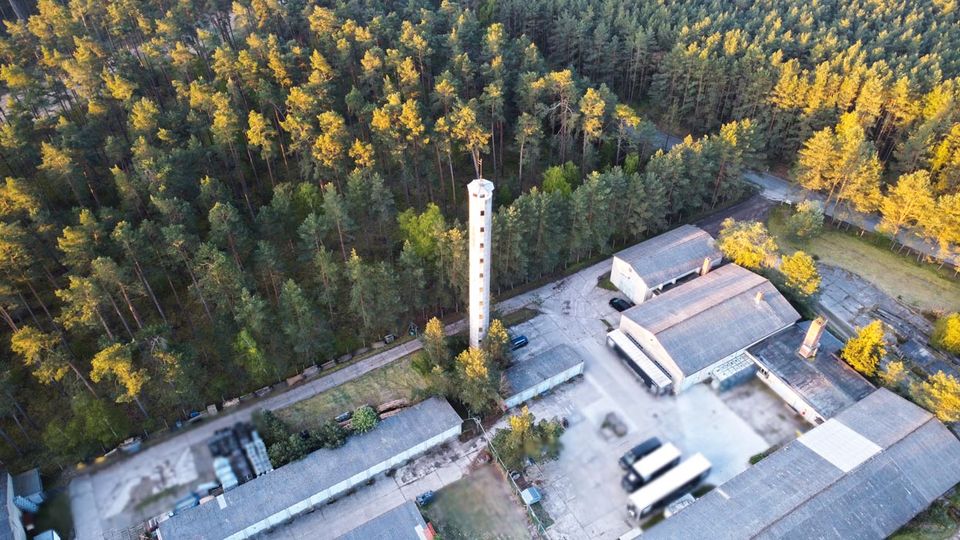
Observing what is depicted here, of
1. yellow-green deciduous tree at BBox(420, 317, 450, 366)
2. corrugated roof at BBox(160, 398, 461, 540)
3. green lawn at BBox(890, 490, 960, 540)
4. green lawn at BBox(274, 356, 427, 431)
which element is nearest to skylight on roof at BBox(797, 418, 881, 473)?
green lawn at BBox(890, 490, 960, 540)

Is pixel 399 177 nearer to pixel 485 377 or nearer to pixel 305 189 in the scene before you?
pixel 305 189

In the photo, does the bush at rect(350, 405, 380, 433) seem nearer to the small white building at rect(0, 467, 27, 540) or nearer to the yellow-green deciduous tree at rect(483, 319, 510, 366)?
the yellow-green deciduous tree at rect(483, 319, 510, 366)

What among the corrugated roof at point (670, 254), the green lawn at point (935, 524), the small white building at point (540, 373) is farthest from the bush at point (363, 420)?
the green lawn at point (935, 524)

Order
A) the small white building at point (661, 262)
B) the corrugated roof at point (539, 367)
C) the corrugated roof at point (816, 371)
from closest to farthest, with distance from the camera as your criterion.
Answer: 1. the corrugated roof at point (816, 371)
2. the corrugated roof at point (539, 367)
3. the small white building at point (661, 262)

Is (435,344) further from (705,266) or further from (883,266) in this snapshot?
(883,266)

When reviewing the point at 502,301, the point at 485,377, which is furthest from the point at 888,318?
the point at 485,377

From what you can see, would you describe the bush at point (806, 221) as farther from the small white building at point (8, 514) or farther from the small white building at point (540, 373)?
the small white building at point (8, 514)
